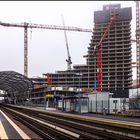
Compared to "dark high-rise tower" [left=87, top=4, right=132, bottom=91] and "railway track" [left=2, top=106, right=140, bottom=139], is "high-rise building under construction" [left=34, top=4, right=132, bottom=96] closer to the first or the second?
"dark high-rise tower" [left=87, top=4, right=132, bottom=91]

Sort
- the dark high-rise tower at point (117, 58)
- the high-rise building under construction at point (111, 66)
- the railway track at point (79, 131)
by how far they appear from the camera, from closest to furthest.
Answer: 1. the railway track at point (79, 131)
2. the dark high-rise tower at point (117, 58)
3. the high-rise building under construction at point (111, 66)

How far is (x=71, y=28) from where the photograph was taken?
170 meters

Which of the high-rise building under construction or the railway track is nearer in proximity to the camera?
the railway track

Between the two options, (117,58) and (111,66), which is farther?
(111,66)

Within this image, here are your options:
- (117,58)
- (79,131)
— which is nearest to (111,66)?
(117,58)

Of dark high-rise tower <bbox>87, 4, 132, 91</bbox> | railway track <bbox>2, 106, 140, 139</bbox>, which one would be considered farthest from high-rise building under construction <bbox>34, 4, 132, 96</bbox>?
railway track <bbox>2, 106, 140, 139</bbox>

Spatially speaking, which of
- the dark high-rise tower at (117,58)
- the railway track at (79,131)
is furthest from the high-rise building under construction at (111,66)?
the railway track at (79,131)

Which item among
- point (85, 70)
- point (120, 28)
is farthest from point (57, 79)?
point (120, 28)

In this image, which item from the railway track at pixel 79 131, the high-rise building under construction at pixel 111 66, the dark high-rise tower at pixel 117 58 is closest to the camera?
the railway track at pixel 79 131

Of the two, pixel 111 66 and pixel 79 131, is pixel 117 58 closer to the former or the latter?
pixel 111 66

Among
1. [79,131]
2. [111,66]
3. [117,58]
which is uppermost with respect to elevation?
[117,58]

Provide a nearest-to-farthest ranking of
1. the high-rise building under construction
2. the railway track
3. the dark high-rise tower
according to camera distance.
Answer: the railway track → the dark high-rise tower → the high-rise building under construction

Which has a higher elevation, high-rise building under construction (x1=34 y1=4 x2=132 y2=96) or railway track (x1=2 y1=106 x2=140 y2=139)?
high-rise building under construction (x1=34 y1=4 x2=132 y2=96)

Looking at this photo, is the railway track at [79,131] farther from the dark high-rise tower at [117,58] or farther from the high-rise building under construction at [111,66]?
the high-rise building under construction at [111,66]
